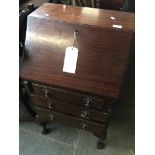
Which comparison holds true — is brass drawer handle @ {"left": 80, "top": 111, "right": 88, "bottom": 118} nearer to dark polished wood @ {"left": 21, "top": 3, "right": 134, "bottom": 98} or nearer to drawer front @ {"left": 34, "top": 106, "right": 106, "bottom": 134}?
drawer front @ {"left": 34, "top": 106, "right": 106, "bottom": 134}

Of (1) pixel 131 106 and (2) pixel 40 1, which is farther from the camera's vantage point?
(1) pixel 131 106

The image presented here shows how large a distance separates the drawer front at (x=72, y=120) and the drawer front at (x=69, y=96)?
0.15 m

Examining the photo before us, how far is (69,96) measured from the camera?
1194mm

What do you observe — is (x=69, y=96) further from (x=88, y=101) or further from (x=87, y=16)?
(x=87, y=16)

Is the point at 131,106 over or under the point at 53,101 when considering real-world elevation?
under

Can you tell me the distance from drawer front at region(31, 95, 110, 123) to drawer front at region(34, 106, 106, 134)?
36mm

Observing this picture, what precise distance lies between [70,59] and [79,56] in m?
0.05

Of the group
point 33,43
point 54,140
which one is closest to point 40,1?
point 33,43

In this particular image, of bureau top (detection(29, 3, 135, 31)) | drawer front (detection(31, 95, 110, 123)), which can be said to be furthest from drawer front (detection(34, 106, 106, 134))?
bureau top (detection(29, 3, 135, 31))

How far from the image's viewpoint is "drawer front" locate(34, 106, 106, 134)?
1.30m

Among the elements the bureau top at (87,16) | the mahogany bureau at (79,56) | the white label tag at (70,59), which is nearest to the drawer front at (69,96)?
the mahogany bureau at (79,56)

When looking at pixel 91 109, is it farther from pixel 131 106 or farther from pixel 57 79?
pixel 131 106

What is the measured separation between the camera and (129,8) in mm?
1433
